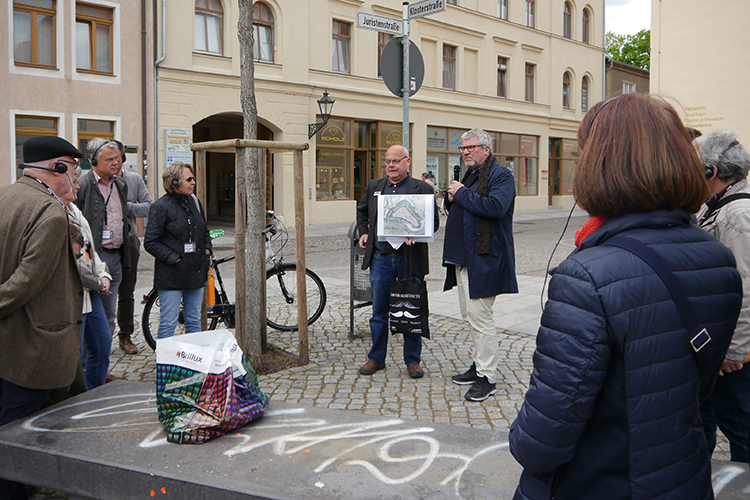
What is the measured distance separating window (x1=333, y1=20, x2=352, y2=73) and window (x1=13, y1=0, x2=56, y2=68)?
8502 mm

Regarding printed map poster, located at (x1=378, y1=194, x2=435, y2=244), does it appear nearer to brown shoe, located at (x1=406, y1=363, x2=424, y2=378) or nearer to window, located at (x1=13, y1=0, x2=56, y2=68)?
brown shoe, located at (x1=406, y1=363, x2=424, y2=378)

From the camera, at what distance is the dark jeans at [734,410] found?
2.97 m

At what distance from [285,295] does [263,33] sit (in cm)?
1412

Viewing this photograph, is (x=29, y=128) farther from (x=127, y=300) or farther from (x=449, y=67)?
(x=449, y=67)

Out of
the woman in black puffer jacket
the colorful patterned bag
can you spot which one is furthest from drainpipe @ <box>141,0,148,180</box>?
the woman in black puffer jacket

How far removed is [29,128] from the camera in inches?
594

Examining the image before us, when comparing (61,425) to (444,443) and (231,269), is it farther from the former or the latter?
(231,269)

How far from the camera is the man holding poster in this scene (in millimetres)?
5059

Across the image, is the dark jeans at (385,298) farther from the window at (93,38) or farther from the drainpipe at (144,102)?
the window at (93,38)

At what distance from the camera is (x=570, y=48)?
97.4ft

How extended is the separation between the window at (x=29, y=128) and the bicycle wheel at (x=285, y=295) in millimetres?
10978

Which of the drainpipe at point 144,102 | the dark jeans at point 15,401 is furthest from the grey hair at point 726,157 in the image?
the drainpipe at point 144,102

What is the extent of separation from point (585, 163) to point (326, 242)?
560 inches

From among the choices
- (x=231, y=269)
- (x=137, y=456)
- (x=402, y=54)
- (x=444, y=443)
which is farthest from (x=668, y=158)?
(x=231, y=269)
